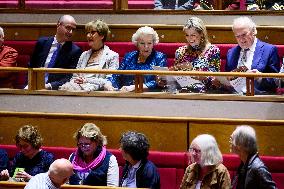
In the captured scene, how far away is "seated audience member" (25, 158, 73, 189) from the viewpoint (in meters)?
1.70

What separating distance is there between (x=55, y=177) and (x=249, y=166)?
0.43 meters

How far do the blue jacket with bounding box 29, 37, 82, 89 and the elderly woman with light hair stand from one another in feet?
1.65

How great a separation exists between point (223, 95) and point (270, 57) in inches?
7.8

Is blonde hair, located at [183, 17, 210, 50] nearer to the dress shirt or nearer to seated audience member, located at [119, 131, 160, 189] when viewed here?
the dress shirt

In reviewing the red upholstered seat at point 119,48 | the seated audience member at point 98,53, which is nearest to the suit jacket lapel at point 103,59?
the seated audience member at point 98,53

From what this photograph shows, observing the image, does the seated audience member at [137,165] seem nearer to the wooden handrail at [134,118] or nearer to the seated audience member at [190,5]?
the wooden handrail at [134,118]

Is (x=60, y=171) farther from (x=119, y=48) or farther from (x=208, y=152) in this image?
(x=119, y=48)

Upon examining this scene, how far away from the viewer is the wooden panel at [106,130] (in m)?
2.00

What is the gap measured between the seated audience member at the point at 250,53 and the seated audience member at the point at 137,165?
0.38 m

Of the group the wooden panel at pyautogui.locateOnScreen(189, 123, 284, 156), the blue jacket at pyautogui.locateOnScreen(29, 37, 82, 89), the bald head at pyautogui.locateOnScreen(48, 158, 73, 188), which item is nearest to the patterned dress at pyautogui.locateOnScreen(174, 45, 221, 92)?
the wooden panel at pyautogui.locateOnScreen(189, 123, 284, 156)

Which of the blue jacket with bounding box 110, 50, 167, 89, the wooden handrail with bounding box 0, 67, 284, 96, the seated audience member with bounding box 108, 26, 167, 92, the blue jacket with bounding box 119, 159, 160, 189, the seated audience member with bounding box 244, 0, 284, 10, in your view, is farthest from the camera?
the seated audience member with bounding box 244, 0, 284, 10

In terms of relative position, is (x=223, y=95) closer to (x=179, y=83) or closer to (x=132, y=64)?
(x=179, y=83)

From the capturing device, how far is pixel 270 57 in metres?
2.07

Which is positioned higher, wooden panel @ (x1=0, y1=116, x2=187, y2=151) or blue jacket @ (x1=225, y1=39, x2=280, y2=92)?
blue jacket @ (x1=225, y1=39, x2=280, y2=92)
